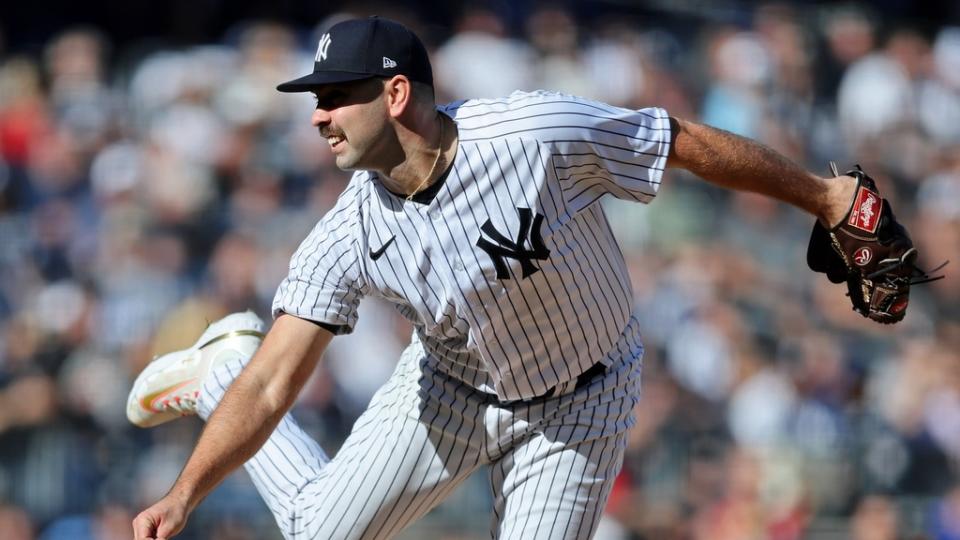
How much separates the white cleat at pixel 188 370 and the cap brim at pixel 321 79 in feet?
3.97

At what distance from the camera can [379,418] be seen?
14.1ft

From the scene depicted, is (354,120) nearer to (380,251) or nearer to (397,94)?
(397,94)

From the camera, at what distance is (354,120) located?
3.68 metres

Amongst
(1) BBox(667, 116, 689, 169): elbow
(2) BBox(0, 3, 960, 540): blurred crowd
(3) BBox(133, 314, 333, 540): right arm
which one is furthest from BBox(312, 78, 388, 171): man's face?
(2) BBox(0, 3, 960, 540): blurred crowd

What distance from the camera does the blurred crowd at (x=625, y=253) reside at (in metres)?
7.48

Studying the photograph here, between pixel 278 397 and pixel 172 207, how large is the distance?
476 centimetres

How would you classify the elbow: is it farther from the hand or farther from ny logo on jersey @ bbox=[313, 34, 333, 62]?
the hand

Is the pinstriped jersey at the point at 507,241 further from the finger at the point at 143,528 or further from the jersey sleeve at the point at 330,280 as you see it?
the finger at the point at 143,528

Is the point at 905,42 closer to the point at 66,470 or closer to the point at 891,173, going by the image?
the point at 891,173

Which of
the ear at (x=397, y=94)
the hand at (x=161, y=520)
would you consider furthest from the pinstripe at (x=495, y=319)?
the hand at (x=161, y=520)

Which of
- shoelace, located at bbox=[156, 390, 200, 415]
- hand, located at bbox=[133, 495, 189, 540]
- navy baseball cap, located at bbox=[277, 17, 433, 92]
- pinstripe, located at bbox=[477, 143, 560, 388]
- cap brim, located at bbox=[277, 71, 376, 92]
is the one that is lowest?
shoelace, located at bbox=[156, 390, 200, 415]

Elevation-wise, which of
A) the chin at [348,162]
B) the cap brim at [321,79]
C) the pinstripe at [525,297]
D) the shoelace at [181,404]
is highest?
the cap brim at [321,79]

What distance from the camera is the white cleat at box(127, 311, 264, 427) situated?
4.56 m

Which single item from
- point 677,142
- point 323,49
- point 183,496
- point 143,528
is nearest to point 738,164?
point 677,142
